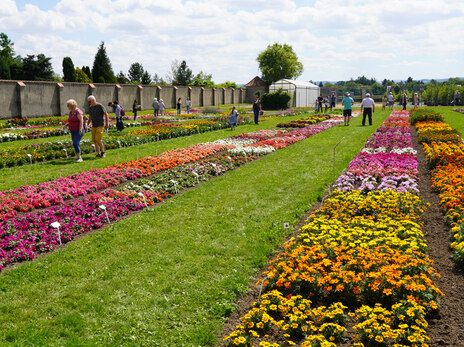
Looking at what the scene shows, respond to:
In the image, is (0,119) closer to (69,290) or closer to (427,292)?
(69,290)

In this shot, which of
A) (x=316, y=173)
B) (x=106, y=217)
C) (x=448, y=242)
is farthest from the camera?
(x=316, y=173)

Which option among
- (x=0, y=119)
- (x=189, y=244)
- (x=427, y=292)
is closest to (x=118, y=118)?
(x=0, y=119)

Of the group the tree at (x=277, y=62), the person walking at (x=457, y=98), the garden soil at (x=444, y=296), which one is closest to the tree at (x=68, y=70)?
the tree at (x=277, y=62)

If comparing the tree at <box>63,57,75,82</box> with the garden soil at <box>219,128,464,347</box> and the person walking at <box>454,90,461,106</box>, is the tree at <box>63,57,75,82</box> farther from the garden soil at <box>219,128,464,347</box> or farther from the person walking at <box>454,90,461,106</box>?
the garden soil at <box>219,128,464,347</box>

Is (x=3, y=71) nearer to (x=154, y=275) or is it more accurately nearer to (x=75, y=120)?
(x=75, y=120)

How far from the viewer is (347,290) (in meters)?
4.54

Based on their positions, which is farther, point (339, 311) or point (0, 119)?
point (0, 119)

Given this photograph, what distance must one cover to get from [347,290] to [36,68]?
5668 cm

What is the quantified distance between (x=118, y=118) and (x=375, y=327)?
19.0 meters

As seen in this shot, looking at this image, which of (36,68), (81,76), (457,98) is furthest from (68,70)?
(457,98)

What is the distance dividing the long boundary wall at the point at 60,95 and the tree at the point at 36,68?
2048 centimetres

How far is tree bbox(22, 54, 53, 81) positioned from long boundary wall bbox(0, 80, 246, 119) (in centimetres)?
2048

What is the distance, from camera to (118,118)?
20.6 meters

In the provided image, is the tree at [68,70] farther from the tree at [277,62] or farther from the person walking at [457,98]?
the person walking at [457,98]
